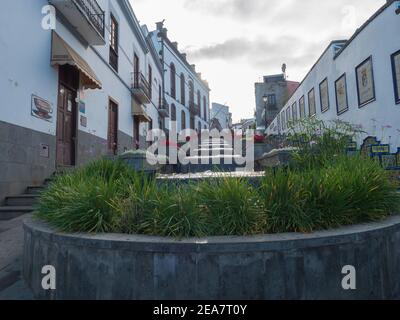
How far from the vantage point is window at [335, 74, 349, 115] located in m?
11.9

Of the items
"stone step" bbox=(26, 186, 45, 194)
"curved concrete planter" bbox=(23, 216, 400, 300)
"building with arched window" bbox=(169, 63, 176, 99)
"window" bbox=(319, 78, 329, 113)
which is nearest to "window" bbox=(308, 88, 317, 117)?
"window" bbox=(319, 78, 329, 113)

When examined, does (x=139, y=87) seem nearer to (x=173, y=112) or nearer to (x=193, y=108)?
(x=173, y=112)

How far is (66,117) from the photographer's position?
9.31 m

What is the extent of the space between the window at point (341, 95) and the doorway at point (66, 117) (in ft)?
32.9

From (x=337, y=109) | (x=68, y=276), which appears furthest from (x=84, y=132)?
(x=337, y=109)

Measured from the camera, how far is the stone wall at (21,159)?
634cm

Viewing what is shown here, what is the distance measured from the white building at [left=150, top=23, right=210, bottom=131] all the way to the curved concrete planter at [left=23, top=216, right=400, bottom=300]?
82.9 ft

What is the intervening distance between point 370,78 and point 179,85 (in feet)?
77.9

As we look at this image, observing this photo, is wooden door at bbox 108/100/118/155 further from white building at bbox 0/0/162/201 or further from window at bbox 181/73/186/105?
window at bbox 181/73/186/105

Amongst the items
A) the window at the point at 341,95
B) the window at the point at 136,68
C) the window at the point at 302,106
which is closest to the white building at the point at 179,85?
the window at the point at 136,68

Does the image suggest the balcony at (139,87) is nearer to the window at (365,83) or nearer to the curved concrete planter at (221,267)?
the window at (365,83)
